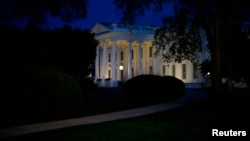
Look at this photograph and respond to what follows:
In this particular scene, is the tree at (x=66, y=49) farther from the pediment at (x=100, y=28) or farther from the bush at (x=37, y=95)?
the bush at (x=37, y=95)

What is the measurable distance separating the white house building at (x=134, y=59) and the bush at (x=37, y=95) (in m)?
31.6

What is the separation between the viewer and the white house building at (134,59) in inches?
1810

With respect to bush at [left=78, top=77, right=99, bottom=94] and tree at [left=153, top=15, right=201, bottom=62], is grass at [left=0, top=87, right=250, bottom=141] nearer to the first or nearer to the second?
tree at [left=153, top=15, right=201, bottom=62]

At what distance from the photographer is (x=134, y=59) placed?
185 ft

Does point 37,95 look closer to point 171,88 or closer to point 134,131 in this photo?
point 134,131

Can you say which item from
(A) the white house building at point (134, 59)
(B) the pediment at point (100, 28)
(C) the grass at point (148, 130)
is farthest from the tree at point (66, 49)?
(C) the grass at point (148, 130)

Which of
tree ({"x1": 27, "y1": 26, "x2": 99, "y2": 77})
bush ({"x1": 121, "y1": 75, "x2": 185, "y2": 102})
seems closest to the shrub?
A: bush ({"x1": 121, "y1": 75, "x2": 185, "y2": 102})

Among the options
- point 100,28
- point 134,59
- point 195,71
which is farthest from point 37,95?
point 134,59

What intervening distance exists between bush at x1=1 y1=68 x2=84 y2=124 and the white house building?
31.6m

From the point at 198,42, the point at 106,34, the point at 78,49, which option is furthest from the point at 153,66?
the point at 198,42

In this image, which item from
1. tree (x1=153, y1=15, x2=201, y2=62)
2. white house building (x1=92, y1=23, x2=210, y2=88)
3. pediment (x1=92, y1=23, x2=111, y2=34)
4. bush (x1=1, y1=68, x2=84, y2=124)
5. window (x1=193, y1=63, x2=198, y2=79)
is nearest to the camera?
bush (x1=1, y1=68, x2=84, y2=124)

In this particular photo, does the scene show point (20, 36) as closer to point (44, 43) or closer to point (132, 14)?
point (44, 43)

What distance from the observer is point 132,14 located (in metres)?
19.7

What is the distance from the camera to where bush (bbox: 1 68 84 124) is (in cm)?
1188
